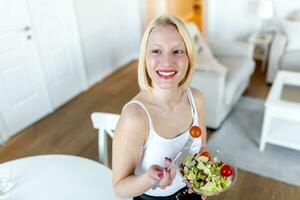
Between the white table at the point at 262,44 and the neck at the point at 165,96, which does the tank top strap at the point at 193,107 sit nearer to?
the neck at the point at 165,96

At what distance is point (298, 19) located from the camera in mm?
3629

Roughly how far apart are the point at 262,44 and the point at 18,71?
3.17 m

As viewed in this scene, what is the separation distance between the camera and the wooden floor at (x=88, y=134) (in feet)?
6.58

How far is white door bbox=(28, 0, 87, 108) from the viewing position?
9.51 feet

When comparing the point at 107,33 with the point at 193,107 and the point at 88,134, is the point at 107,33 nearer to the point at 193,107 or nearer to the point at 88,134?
the point at 88,134

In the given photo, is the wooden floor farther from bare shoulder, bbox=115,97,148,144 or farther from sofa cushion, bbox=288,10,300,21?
bare shoulder, bbox=115,97,148,144

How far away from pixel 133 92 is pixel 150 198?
2540 millimetres

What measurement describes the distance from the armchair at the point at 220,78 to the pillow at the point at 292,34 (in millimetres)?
530

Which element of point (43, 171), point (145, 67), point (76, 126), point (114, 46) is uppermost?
point (145, 67)

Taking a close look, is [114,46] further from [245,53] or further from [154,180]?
[154,180]

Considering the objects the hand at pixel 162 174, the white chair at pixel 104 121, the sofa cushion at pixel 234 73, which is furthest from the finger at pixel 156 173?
the sofa cushion at pixel 234 73

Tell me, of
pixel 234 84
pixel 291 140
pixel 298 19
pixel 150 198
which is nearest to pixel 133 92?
pixel 234 84

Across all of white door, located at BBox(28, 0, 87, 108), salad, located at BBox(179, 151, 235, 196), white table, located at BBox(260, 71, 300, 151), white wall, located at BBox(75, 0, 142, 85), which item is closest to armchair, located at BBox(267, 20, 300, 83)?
white table, located at BBox(260, 71, 300, 151)

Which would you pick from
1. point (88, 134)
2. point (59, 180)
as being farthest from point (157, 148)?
point (88, 134)
